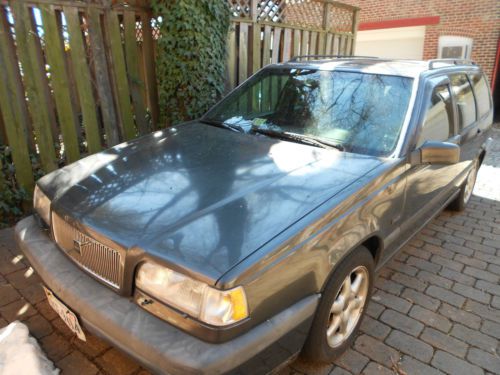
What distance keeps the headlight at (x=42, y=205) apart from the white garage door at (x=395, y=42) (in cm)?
1283

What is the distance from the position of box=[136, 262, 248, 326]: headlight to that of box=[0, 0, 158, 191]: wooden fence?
2.96 metres

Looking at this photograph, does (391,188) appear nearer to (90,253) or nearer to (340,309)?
(340,309)

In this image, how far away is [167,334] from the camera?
1567 mm

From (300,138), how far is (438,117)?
1.17 m


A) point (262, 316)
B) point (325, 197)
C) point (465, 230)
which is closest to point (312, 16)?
point (465, 230)

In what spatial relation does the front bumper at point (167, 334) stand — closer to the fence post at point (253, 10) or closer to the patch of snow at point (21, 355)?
the patch of snow at point (21, 355)

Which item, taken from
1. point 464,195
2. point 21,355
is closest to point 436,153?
point 464,195

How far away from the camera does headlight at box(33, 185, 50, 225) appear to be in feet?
7.53

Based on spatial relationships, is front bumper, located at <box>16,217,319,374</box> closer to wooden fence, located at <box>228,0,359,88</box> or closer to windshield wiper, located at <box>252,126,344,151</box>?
windshield wiper, located at <box>252,126,344,151</box>

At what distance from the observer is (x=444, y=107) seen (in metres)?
3.15

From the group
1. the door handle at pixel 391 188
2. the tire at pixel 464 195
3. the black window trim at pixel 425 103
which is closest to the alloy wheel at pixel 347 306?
the door handle at pixel 391 188

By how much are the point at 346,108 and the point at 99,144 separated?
2.93m

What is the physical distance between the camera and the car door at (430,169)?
2.71 metres

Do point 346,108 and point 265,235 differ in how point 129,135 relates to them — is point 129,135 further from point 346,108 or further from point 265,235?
Result: point 265,235
